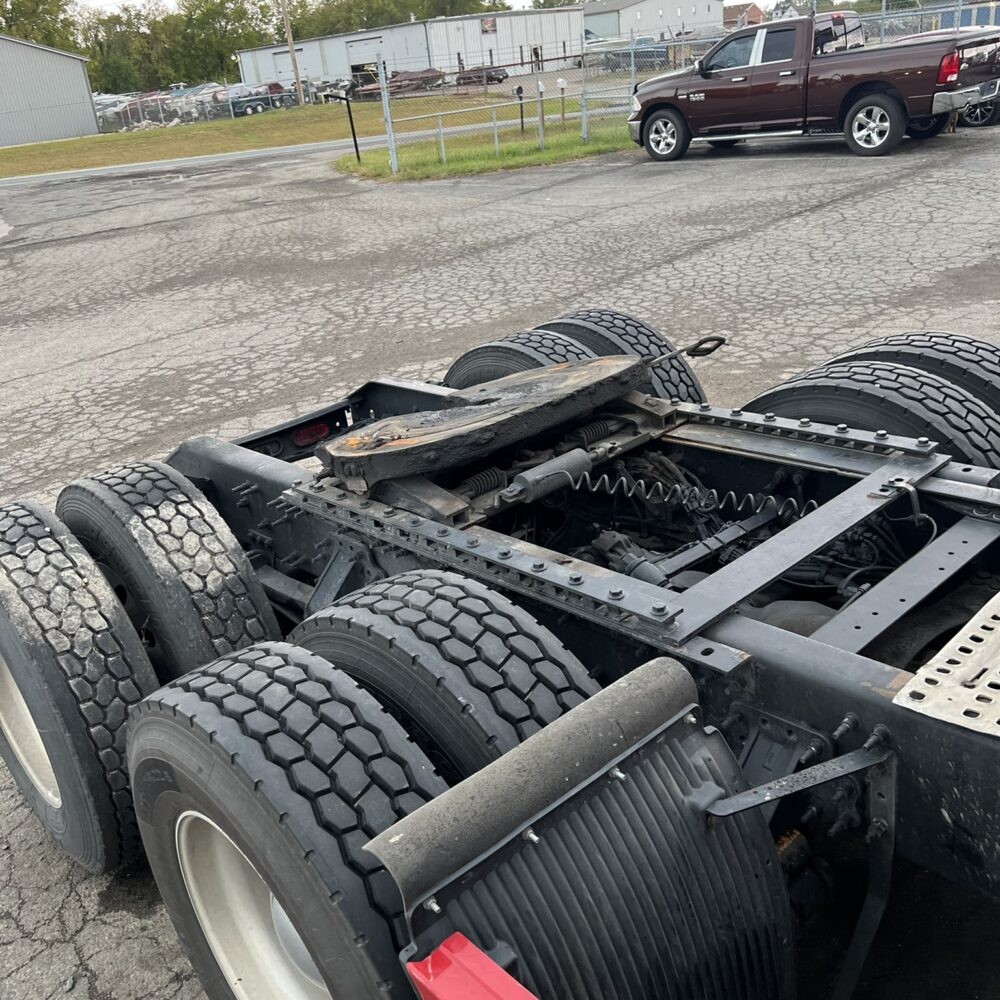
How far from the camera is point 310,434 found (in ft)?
14.4

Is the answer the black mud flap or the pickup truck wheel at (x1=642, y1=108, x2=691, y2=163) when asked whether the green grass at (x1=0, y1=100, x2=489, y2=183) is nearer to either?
the pickup truck wheel at (x1=642, y1=108, x2=691, y2=163)

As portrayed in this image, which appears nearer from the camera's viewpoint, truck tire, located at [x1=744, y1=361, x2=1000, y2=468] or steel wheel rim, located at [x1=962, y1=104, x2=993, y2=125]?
truck tire, located at [x1=744, y1=361, x2=1000, y2=468]

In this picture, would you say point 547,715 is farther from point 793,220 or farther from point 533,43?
point 533,43

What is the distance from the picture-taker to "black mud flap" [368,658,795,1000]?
1.68 metres

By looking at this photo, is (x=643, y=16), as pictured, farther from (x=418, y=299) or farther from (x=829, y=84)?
(x=418, y=299)

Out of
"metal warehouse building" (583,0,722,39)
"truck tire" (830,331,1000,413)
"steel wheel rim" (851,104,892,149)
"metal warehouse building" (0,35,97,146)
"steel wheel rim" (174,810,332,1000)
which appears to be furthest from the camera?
"metal warehouse building" (583,0,722,39)

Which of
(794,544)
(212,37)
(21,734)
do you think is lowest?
(21,734)

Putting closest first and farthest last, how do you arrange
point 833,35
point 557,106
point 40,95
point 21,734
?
point 21,734 → point 833,35 → point 557,106 → point 40,95

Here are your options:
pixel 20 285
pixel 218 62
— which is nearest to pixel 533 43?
pixel 218 62

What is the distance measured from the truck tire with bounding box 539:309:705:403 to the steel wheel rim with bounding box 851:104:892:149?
1149 centimetres

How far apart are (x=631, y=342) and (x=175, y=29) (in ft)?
Answer: 261

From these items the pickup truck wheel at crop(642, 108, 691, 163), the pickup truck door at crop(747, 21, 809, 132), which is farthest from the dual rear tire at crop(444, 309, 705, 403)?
the pickup truck wheel at crop(642, 108, 691, 163)

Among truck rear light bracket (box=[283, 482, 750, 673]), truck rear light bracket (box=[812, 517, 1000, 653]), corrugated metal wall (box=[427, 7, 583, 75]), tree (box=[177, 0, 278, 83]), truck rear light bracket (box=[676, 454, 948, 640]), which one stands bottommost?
truck rear light bracket (box=[812, 517, 1000, 653])

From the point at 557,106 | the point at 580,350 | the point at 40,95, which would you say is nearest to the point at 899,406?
the point at 580,350
